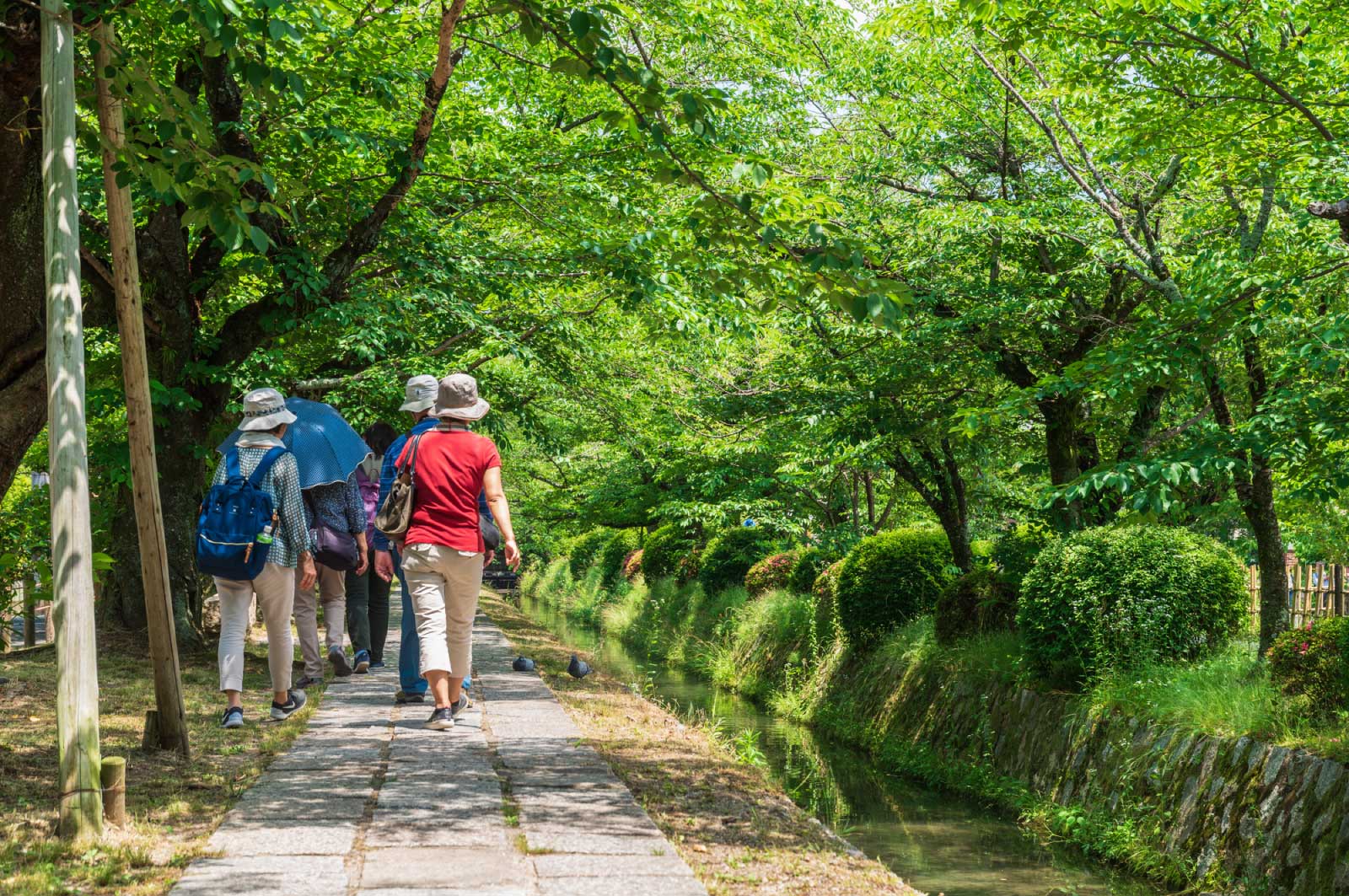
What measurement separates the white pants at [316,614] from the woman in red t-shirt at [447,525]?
1358 mm

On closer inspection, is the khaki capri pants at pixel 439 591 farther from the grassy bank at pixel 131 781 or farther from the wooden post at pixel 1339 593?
the wooden post at pixel 1339 593

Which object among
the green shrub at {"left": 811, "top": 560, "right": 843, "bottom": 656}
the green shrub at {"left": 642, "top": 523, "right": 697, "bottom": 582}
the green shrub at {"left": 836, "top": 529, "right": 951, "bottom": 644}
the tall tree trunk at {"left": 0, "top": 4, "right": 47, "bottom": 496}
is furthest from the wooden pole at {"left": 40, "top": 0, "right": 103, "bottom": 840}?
the green shrub at {"left": 642, "top": 523, "right": 697, "bottom": 582}

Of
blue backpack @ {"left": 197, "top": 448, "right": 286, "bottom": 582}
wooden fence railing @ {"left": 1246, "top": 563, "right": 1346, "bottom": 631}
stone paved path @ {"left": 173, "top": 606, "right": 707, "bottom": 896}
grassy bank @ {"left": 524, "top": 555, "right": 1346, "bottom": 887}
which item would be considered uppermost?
blue backpack @ {"left": 197, "top": 448, "right": 286, "bottom": 582}

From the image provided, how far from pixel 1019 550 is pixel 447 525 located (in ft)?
22.9

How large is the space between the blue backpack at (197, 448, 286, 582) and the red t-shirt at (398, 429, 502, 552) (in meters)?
0.84

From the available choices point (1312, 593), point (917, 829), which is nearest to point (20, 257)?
point (917, 829)

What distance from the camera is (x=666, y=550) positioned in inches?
961

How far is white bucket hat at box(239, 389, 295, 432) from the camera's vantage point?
274 inches

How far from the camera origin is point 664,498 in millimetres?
21859

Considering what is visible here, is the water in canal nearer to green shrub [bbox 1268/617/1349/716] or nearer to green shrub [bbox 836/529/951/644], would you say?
green shrub [bbox 836/529/951/644]

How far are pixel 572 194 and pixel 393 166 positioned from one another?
7.53 feet

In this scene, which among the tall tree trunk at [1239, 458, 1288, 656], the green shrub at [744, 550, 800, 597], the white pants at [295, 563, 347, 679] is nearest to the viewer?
the white pants at [295, 563, 347, 679]

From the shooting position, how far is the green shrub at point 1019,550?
11.6 m

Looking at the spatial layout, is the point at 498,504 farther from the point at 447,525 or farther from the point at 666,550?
the point at 666,550
